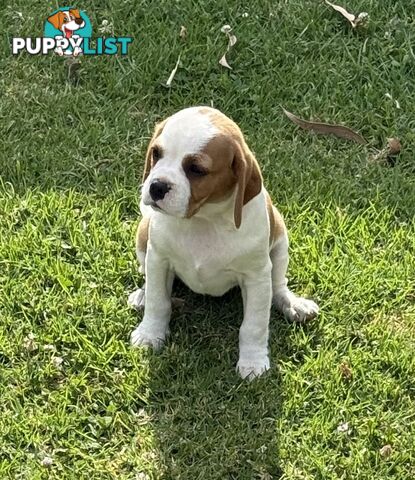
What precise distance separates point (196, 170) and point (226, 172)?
0.49 feet

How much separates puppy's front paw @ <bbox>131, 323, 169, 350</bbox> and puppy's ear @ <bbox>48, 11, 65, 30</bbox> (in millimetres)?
3003

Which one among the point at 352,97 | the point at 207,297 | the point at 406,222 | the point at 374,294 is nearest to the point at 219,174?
the point at 207,297

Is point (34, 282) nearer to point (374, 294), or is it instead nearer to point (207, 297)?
point (207, 297)

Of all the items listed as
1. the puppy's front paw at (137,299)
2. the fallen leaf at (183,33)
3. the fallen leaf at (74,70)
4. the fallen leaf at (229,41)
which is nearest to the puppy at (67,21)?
the fallen leaf at (74,70)

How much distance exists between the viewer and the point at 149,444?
4.29 meters

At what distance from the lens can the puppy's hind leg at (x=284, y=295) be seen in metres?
4.75

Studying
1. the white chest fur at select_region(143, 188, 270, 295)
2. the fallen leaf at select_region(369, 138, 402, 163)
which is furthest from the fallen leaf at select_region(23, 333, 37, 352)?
the fallen leaf at select_region(369, 138, 402, 163)

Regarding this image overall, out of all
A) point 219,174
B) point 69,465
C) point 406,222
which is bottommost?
point 69,465

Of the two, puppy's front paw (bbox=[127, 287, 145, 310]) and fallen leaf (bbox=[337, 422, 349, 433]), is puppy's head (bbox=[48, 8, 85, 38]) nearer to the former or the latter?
puppy's front paw (bbox=[127, 287, 145, 310])

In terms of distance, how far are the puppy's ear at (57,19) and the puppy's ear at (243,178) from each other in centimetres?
321

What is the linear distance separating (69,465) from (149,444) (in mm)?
376

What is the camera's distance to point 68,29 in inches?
266

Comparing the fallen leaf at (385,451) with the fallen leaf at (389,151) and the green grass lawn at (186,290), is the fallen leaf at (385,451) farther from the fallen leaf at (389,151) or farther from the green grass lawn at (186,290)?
the fallen leaf at (389,151)

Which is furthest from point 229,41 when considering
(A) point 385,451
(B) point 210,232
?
(A) point 385,451
